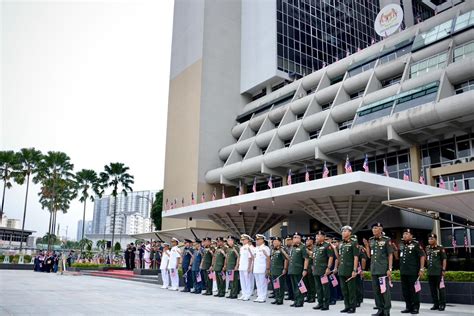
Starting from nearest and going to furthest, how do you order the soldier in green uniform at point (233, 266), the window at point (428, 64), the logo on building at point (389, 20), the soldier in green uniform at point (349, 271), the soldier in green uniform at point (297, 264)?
the soldier in green uniform at point (349, 271)
the soldier in green uniform at point (297, 264)
the soldier in green uniform at point (233, 266)
the window at point (428, 64)
the logo on building at point (389, 20)

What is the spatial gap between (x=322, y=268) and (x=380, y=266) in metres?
1.87

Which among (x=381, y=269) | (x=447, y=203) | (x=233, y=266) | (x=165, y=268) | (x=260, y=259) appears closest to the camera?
(x=381, y=269)

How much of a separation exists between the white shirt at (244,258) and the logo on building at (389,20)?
26.5m

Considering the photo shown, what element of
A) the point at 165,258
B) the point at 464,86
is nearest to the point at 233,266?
the point at 165,258

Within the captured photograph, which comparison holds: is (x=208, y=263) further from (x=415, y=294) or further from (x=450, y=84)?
(x=450, y=84)

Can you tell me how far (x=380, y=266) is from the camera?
8539mm

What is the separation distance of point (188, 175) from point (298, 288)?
30166 mm

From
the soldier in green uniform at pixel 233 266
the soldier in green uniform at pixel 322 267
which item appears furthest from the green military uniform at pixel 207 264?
the soldier in green uniform at pixel 322 267

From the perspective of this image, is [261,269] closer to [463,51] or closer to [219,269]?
[219,269]

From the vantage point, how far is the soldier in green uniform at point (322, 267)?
389 inches

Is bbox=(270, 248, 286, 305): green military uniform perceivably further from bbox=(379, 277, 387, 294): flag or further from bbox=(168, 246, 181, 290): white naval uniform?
bbox=(168, 246, 181, 290): white naval uniform

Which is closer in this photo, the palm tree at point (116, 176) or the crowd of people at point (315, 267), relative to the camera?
the crowd of people at point (315, 267)

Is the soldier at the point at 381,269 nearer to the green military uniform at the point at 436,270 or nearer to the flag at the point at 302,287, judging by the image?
the flag at the point at 302,287

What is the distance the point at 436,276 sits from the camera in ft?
34.4
